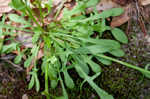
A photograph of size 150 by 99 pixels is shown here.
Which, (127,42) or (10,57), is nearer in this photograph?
(127,42)

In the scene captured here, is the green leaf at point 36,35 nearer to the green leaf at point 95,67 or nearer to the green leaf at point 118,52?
the green leaf at point 95,67

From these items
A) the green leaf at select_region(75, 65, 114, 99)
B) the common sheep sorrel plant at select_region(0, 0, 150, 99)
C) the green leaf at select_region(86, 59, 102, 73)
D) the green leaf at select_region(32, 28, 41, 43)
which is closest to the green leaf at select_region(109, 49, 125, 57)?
the common sheep sorrel plant at select_region(0, 0, 150, 99)

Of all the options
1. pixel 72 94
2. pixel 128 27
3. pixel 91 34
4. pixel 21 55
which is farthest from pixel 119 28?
pixel 21 55

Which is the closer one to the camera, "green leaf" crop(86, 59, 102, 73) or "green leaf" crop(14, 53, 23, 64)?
"green leaf" crop(86, 59, 102, 73)

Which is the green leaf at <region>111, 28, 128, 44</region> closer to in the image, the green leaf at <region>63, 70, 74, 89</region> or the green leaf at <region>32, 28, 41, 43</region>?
the green leaf at <region>63, 70, 74, 89</region>

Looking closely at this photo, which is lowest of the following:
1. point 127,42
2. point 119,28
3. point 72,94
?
point 72,94

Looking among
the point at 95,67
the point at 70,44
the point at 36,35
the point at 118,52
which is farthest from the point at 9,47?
the point at 118,52

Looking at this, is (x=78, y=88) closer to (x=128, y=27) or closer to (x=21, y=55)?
(x=21, y=55)

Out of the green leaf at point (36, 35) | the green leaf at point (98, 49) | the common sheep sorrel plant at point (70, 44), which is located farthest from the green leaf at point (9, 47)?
the green leaf at point (98, 49)

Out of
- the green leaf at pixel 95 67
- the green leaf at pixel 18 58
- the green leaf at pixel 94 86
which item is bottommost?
the green leaf at pixel 94 86
